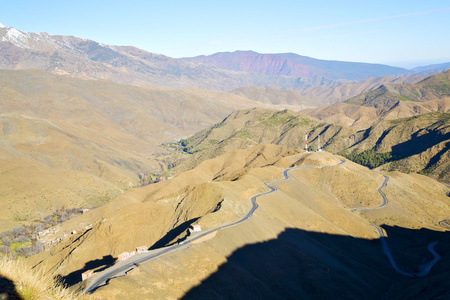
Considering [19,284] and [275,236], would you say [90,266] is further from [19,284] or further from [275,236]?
[19,284]

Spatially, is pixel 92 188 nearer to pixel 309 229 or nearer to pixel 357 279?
pixel 309 229

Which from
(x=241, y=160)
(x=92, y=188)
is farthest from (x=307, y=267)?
(x=92, y=188)

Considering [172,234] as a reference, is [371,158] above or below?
below

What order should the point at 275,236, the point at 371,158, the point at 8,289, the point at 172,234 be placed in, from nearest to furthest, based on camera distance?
the point at 8,289, the point at 275,236, the point at 172,234, the point at 371,158

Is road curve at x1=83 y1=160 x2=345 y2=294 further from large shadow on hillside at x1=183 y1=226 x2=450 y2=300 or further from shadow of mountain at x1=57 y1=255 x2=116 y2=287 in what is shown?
shadow of mountain at x1=57 y1=255 x2=116 y2=287

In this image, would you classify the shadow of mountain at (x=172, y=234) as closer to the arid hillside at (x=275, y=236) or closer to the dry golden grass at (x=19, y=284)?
the arid hillside at (x=275, y=236)

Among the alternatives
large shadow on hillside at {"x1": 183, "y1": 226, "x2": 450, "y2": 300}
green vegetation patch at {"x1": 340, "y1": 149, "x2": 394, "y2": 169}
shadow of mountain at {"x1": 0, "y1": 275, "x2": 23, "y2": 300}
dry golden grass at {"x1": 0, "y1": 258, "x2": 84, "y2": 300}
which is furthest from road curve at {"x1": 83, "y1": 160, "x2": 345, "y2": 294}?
green vegetation patch at {"x1": 340, "y1": 149, "x2": 394, "y2": 169}

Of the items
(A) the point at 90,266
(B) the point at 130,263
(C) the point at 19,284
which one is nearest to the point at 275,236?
(B) the point at 130,263
